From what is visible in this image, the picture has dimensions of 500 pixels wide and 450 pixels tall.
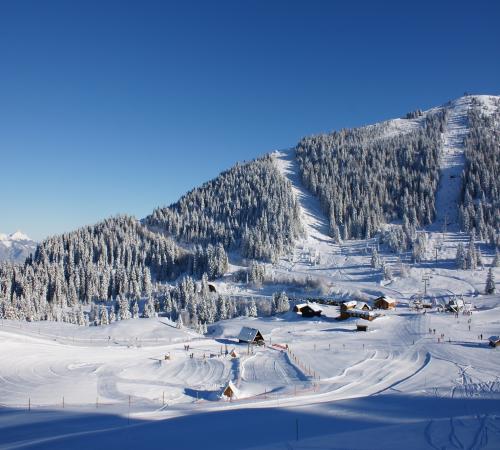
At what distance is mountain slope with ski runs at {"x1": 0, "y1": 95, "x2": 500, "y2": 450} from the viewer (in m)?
19.4

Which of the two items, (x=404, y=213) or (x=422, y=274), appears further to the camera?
(x=404, y=213)

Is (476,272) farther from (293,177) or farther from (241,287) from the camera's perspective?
(293,177)

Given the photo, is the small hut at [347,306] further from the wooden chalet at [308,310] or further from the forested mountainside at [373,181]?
the forested mountainside at [373,181]

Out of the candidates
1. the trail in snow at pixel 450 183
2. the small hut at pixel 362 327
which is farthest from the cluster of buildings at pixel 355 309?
the trail in snow at pixel 450 183

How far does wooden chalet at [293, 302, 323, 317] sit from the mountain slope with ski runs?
4.37ft

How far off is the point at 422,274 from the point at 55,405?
87542mm

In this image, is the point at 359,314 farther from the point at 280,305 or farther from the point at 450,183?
the point at 450,183

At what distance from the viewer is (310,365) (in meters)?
39.3

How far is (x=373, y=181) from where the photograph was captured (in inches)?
6501

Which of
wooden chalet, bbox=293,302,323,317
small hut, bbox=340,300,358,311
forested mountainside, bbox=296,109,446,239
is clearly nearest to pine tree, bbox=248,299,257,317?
wooden chalet, bbox=293,302,323,317

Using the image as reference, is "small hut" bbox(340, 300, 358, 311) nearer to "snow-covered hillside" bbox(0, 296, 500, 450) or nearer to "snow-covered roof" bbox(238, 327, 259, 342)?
"snow-covered hillside" bbox(0, 296, 500, 450)

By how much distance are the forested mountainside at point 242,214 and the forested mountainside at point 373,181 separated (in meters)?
16.3

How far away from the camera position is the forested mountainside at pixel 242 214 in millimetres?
125288

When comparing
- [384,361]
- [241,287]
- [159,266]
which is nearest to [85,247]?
[159,266]
